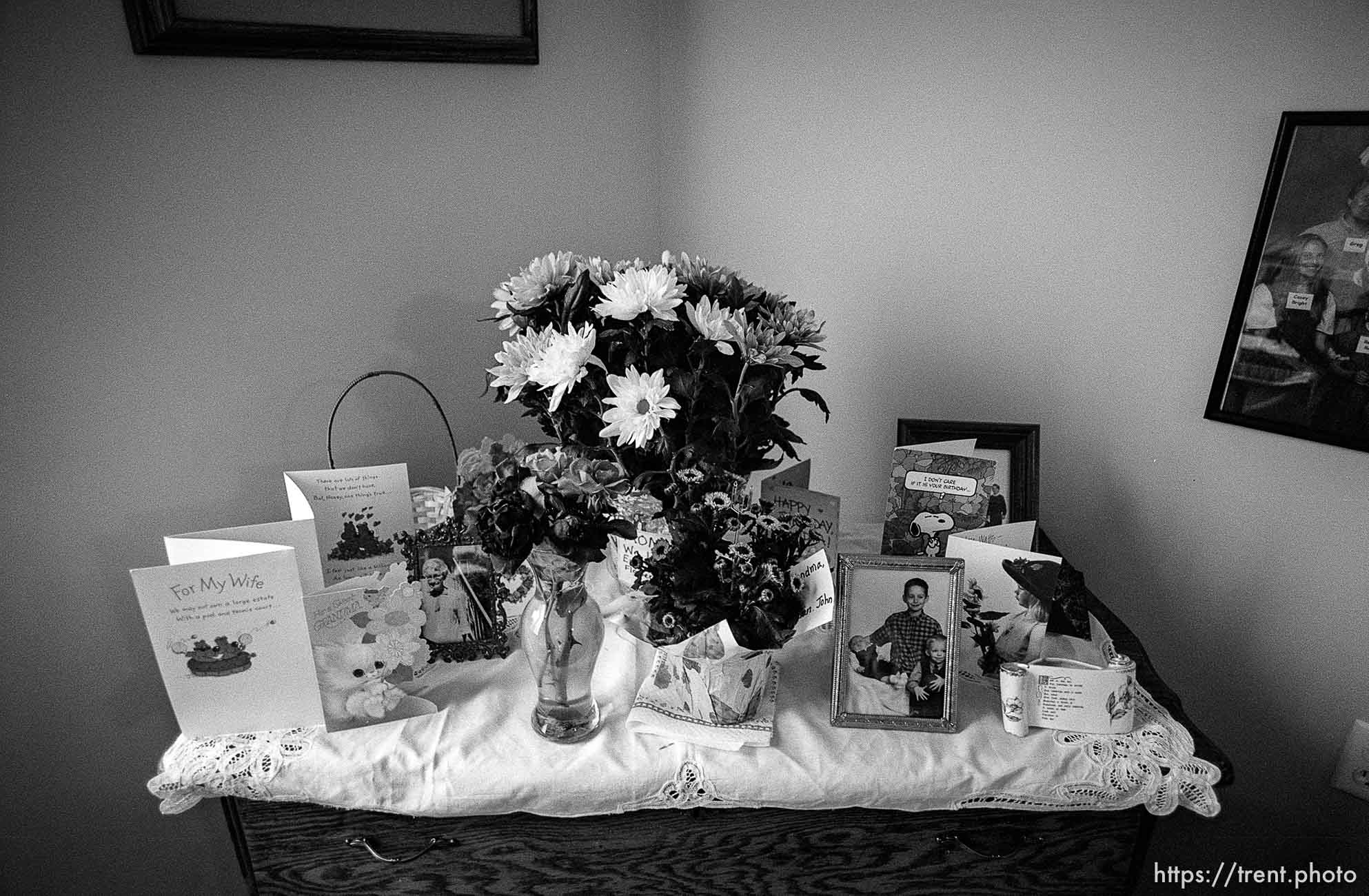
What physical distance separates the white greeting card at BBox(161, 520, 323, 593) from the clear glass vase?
0.89 feet

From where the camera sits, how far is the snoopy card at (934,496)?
1.20m

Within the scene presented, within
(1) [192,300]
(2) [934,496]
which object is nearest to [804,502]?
(2) [934,496]

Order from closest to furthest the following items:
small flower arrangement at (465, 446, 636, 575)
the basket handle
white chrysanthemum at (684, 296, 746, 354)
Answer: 1. small flower arrangement at (465, 446, 636, 575)
2. white chrysanthemum at (684, 296, 746, 354)
3. the basket handle

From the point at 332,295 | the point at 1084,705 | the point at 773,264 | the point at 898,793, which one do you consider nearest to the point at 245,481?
the point at 332,295

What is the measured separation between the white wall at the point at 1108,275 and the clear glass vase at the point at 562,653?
0.78m

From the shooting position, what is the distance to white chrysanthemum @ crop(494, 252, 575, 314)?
41.9 inches

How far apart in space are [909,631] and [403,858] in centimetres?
64

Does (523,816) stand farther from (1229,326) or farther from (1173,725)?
(1229,326)

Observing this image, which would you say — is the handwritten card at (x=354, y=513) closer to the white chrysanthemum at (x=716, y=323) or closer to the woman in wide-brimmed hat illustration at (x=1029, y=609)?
the white chrysanthemum at (x=716, y=323)

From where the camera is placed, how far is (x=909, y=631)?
3.33 ft

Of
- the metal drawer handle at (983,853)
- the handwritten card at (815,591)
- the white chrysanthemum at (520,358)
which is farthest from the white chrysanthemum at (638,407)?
the metal drawer handle at (983,853)

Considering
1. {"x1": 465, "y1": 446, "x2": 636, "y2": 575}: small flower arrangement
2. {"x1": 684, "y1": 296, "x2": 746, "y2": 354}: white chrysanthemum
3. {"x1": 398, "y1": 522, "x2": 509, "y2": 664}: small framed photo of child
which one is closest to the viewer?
{"x1": 465, "y1": 446, "x2": 636, "y2": 575}: small flower arrangement

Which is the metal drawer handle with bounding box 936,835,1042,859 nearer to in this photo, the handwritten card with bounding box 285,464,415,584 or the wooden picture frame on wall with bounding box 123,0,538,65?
the handwritten card with bounding box 285,464,415,584

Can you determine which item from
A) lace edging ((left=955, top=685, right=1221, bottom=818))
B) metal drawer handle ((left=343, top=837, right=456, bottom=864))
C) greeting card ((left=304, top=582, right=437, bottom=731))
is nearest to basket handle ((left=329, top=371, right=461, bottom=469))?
greeting card ((left=304, top=582, right=437, bottom=731))
